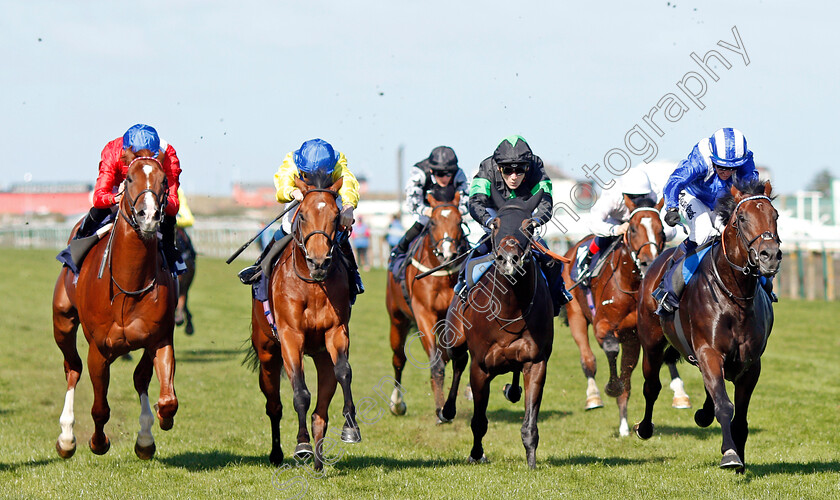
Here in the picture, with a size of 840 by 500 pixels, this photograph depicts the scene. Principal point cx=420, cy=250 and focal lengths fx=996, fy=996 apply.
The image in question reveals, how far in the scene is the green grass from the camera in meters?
6.87

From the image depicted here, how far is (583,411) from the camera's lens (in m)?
11.0

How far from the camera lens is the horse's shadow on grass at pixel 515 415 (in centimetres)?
1056

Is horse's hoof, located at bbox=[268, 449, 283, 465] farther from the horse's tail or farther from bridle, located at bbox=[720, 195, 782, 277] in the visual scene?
bridle, located at bbox=[720, 195, 782, 277]

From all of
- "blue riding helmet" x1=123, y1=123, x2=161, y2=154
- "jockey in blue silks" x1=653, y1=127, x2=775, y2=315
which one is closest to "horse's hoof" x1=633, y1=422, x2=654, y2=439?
"jockey in blue silks" x1=653, y1=127, x2=775, y2=315

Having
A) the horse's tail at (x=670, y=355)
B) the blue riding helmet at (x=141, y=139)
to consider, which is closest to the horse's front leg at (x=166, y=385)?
the blue riding helmet at (x=141, y=139)

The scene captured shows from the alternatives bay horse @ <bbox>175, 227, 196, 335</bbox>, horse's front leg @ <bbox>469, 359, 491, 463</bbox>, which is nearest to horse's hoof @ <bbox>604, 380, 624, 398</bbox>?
horse's front leg @ <bbox>469, 359, 491, 463</bbox>

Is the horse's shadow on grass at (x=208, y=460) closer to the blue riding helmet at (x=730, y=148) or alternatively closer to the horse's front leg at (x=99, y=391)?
the horse's front leg at (x=99, y=391)

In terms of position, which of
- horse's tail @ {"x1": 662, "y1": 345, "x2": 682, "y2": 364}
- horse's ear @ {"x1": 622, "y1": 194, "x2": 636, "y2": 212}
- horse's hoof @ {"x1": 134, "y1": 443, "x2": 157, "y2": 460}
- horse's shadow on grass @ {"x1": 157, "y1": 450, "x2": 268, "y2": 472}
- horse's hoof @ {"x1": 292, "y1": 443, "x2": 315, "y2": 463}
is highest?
horse's ear @ {"x1": 622, "y1": 194, "x2": 636, "y2": 212}

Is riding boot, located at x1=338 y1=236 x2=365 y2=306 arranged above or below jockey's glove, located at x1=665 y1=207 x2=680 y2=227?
below

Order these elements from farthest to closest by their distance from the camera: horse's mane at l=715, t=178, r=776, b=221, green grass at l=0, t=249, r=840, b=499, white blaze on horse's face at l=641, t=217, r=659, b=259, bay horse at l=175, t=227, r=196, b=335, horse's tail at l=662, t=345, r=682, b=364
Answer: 1. bay horse at l=175, t=227, r=196, b=335
2. white blaze on horse's face at l=641, t=217, r=659, b=259
3. horse's tail at l=662, t=345, r=682, b=364
4. green grass at l=0, t=249, r=840, b=499
5. horse's mane at l=715, t=178, r=776, b=221

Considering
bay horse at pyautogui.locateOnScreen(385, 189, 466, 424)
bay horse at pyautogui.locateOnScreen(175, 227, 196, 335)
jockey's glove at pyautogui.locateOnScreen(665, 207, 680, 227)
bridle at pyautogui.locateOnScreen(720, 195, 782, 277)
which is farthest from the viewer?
bay horse at pyautogui.locateOnScreen(175, 227, 196, 335)

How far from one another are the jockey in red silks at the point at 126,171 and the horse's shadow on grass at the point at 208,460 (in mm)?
1534

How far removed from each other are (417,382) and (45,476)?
6.41 meters

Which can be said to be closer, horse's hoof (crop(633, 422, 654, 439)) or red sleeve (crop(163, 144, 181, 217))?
red sleeve (crop(163, 144, 181, 217))
